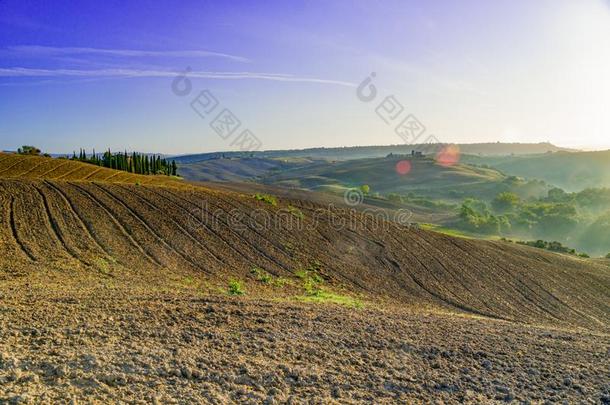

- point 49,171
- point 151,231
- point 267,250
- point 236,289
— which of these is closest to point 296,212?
point 267,250

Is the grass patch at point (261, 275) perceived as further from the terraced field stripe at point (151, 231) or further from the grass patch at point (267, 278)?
A: the terraced field stripe at point (151, 231)

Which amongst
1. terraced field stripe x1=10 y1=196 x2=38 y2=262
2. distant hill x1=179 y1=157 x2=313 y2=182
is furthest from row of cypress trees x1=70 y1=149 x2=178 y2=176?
distant hill x1=179 y1=157 x2=313 y2=182

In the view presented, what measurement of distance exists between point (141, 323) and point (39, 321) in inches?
58.6

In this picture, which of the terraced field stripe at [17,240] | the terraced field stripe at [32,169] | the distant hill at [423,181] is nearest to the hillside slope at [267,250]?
the terraced field stripe at [17,240]

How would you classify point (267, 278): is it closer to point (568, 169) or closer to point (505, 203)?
point (505, 203)

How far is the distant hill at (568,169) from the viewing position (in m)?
151

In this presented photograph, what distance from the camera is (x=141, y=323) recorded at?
691 centimetres

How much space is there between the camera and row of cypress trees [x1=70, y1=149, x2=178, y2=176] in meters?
47.7

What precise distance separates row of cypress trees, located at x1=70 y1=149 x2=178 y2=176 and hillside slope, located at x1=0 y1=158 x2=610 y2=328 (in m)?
20.5

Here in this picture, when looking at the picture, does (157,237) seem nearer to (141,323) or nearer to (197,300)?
(197,300)

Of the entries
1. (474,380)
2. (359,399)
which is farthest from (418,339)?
(359,399)

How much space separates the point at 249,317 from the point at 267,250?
11885 mm

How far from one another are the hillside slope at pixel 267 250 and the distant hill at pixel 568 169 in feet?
465

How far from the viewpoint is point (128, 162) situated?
169 feet
